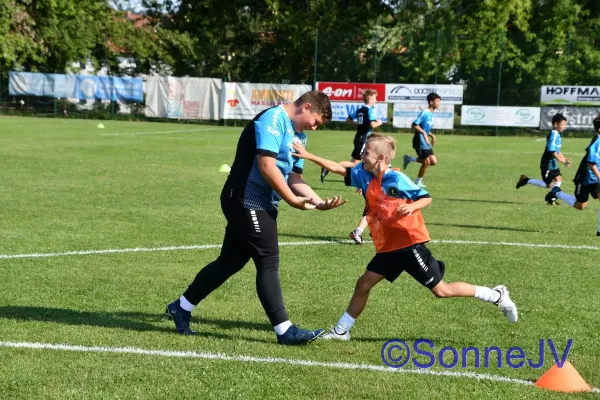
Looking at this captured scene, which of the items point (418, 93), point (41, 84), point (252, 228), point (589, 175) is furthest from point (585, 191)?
point (41, 84)

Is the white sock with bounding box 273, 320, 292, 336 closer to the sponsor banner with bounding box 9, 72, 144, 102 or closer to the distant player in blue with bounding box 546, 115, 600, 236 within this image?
the distant player in blue with bounding box 546, 115, 600, 236

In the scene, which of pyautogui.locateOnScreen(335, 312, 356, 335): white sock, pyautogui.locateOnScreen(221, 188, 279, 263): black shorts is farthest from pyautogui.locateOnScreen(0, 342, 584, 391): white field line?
pyautogui.locateOnScreen(221, 188, 279, 263): black shorts

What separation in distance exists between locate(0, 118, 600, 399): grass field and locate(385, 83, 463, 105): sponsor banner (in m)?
21.4

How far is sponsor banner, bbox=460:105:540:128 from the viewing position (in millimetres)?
36562

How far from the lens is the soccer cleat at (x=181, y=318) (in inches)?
243

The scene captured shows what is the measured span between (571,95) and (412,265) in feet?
107

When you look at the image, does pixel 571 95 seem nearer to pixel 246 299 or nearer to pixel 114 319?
pixel 246 299

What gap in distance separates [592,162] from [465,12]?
38.0m

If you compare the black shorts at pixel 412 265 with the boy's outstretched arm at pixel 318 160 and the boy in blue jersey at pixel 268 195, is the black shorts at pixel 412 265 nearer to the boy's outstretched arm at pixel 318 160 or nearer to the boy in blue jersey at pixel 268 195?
the boy in blue jersey at pixel 268 195

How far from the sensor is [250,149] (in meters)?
5.84

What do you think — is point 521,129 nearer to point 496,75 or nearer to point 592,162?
point 496,75

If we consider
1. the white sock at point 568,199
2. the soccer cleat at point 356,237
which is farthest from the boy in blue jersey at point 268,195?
the white sock at point 568,199

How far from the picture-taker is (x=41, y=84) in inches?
1720

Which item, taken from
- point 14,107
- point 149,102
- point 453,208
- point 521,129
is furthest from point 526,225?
point 14,107
